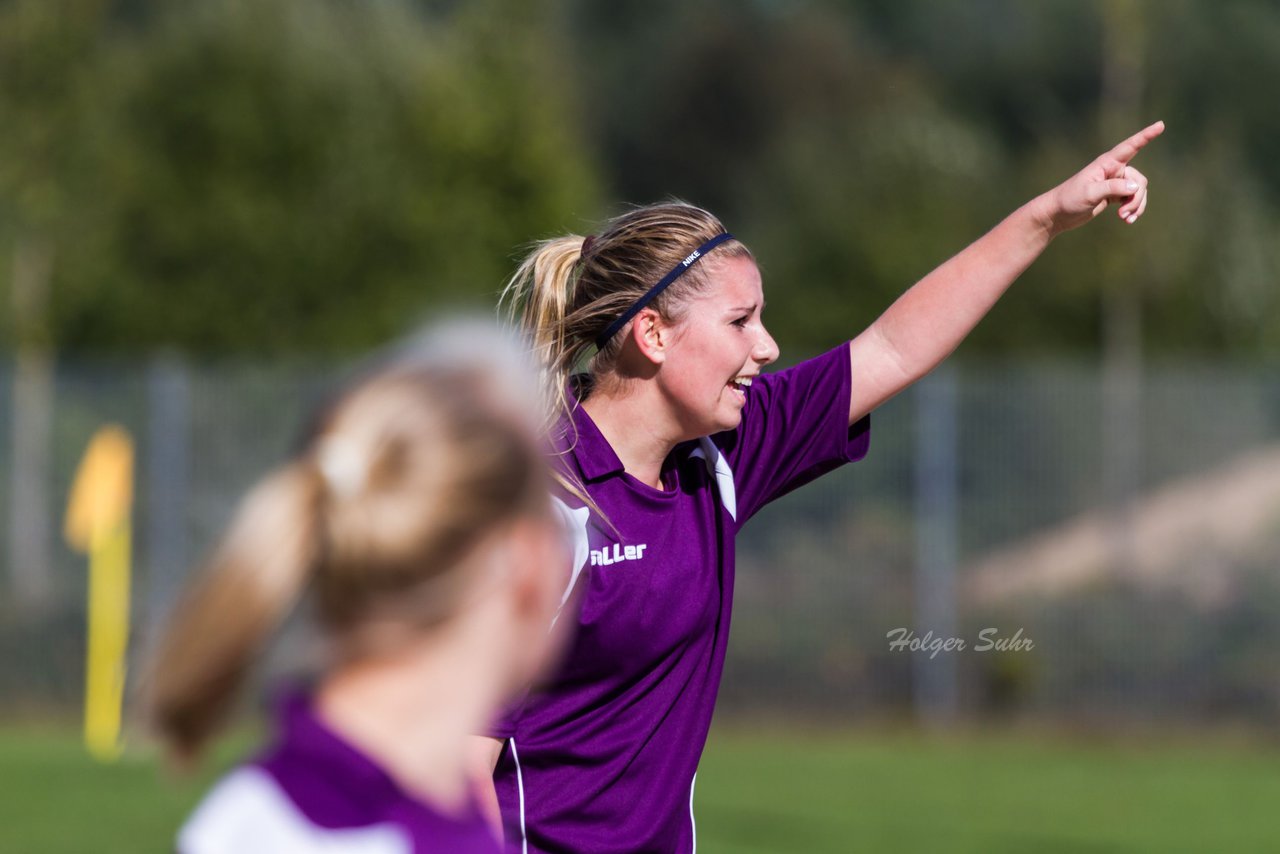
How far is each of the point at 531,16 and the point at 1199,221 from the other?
9.78 m

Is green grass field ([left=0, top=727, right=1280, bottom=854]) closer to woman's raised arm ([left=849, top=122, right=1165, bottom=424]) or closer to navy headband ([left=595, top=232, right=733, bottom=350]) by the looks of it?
woman's raised arm ([left=849, top=122, right=1165, bottom=424])

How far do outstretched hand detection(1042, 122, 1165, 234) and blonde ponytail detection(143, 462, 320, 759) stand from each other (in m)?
2.17

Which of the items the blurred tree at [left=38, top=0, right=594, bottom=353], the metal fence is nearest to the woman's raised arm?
the metal fence

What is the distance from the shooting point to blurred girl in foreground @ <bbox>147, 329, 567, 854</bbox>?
172 centimetres

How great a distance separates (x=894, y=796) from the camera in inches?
431

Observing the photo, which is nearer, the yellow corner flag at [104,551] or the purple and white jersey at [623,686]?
the purple and white jersey at [623,686]

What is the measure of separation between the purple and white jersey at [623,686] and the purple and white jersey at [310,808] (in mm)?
1450

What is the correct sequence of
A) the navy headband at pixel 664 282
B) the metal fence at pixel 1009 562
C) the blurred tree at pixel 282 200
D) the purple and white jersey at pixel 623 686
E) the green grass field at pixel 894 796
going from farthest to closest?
the blurred tree at pixel 282 200 < the metal fence at pixel 1009 562 < the green grass field at pixel 894 796 < the navy headband at pixel 664 282 < the purple and white jersey at pixel 623 686

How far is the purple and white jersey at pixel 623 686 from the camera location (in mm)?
3264

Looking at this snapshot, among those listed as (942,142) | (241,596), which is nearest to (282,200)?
(942,142)

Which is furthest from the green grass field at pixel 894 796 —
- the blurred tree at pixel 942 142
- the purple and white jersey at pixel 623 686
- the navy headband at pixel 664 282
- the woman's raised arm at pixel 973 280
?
the blurred tree at pixel 942 142

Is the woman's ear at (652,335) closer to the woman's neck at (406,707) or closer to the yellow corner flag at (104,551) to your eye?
the woman's neck at (406,707)

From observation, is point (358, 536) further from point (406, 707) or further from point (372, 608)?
point (406, 707)

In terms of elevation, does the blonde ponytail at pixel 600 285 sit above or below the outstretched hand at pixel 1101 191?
below
